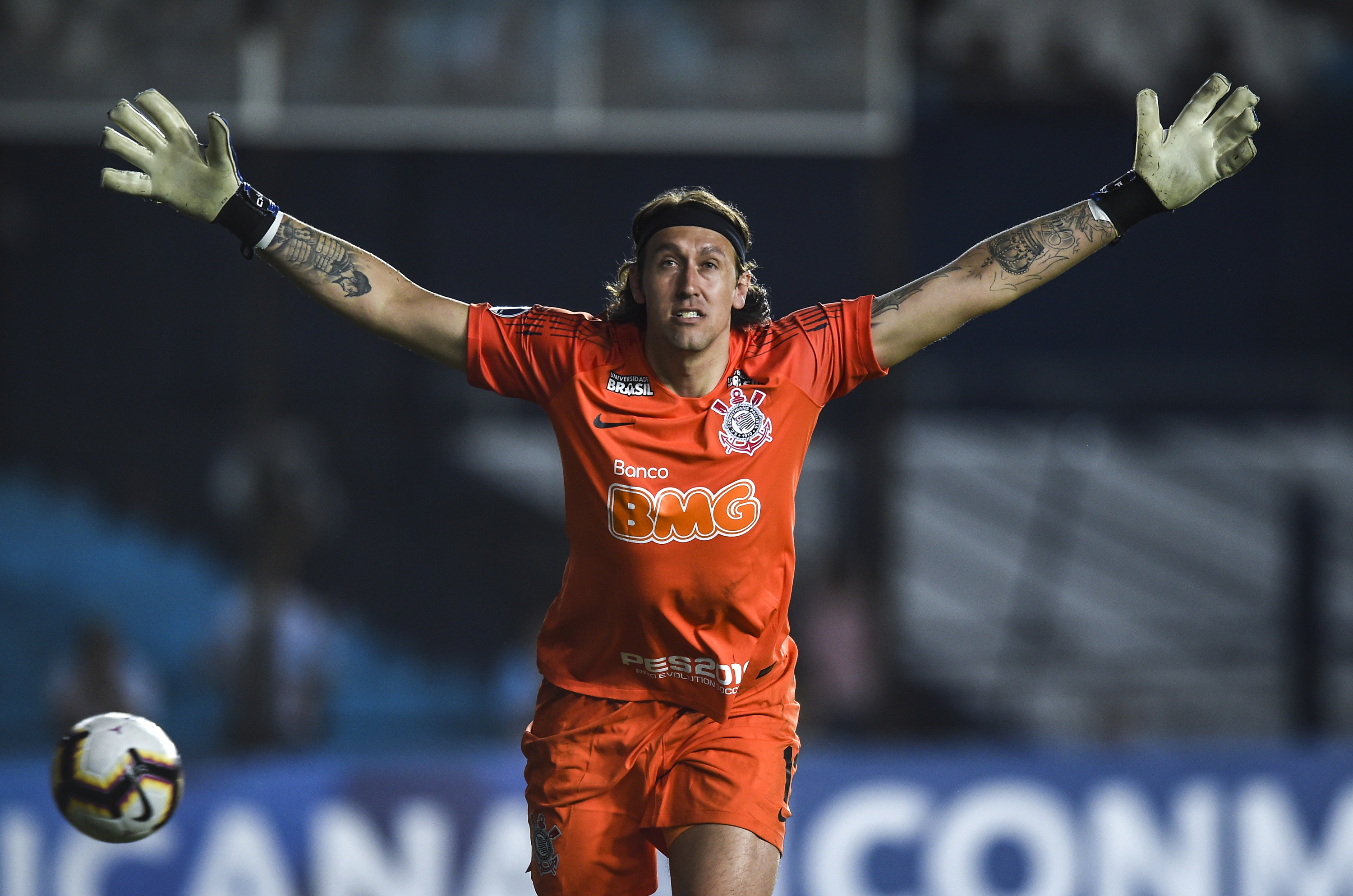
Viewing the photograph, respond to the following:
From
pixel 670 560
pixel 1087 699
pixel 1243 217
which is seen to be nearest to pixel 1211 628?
pixel 1087 699

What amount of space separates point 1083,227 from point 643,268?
4.37 ft

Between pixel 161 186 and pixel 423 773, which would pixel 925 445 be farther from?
pixel 161 186

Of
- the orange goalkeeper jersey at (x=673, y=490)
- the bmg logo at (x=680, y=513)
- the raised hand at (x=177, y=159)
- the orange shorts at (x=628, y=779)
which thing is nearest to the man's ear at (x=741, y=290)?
the orange goalkeeper jersey at (x=673, y=490)

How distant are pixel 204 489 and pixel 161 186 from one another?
8664 mm

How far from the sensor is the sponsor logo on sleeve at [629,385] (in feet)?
14.7

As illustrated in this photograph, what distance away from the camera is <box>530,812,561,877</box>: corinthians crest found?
4.48 m

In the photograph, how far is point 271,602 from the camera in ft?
29.7

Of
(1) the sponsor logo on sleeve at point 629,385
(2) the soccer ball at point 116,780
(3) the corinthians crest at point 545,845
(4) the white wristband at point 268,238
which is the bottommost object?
(3) the corinthians crest at point 545,845

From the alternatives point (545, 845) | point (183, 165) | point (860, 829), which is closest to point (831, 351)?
point (545, 845)

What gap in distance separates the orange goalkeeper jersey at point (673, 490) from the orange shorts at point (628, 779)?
68mm

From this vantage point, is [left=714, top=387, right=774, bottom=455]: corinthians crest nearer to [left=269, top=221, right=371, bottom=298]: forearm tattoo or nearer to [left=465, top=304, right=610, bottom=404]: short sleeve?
[left=465, top=304, right=610, bottom=404]: short sleeve

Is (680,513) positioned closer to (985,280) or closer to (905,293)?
(905,293)

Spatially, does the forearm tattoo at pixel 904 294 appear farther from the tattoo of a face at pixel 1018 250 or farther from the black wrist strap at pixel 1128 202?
the black wrist strap at pixel 1128 202

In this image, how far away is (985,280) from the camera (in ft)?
14.9
